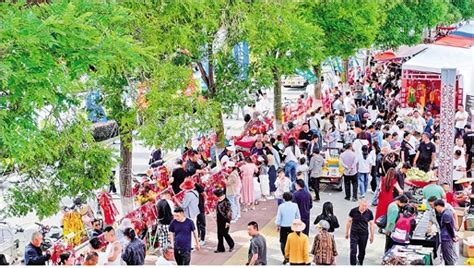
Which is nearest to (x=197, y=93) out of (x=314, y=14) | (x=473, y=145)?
(x=473, y=145)

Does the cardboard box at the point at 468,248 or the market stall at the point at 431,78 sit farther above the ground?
the market stall at the point at 431,78

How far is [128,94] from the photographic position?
1617cm

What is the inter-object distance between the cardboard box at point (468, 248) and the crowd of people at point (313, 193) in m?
0.77

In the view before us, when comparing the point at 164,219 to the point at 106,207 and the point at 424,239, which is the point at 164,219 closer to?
the point at 106,207

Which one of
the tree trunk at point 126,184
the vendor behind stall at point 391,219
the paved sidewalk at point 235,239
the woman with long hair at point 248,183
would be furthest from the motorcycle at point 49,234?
the vendor behind stall at point 391,219

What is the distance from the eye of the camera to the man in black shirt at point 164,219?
15219 millimetres

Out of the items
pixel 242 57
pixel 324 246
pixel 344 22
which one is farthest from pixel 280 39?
pixel 324 246

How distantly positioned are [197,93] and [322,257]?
562 cm

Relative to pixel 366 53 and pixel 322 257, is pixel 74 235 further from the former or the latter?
pixel 366 53

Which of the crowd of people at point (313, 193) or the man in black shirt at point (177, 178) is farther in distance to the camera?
the man in black shirt at point (177, 178)

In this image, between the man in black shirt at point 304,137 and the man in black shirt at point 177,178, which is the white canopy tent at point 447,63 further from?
the man in black shirt at point 177,178

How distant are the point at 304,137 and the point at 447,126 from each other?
16.6ft

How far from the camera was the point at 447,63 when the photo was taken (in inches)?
1145

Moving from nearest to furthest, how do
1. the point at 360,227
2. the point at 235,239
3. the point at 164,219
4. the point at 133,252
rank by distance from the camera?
the point at 133,252
the point at 360,227
the point at 164,219
the point at 235,239
